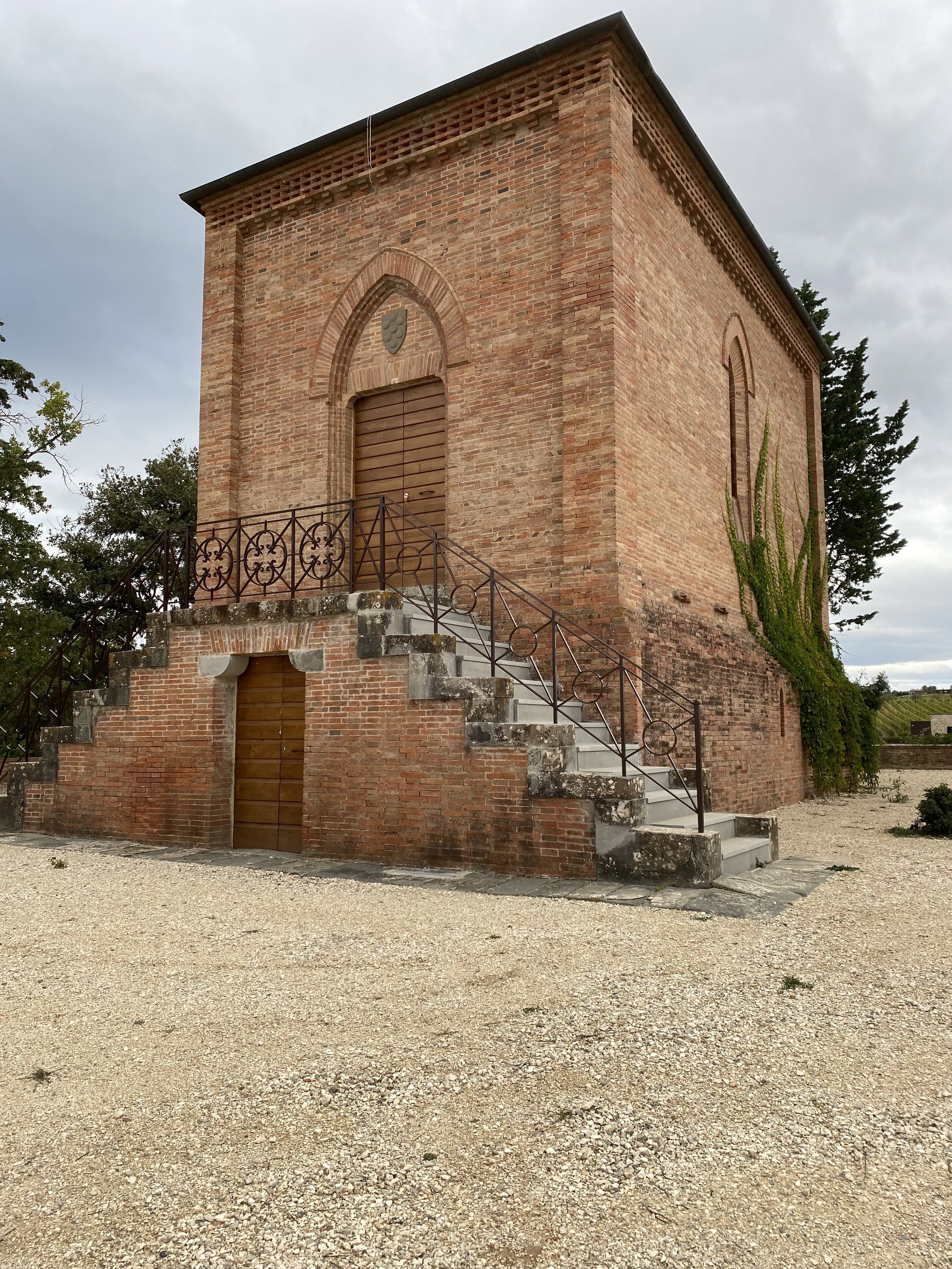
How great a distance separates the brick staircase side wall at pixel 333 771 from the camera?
6.77 metres

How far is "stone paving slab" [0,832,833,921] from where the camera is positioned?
5.63 m

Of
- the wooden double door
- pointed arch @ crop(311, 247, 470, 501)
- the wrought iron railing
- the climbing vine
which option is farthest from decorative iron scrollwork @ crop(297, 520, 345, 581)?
the climbing vine

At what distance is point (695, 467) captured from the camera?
36.1 ft

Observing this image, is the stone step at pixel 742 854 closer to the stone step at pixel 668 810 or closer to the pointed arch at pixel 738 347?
the stone step at pixel 668 810

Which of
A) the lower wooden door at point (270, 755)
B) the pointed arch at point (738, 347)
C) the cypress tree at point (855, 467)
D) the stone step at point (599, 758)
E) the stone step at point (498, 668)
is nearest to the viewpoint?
the stone step at point (599, 758)

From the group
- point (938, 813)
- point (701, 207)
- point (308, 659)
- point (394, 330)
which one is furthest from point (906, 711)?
point (308, 659)

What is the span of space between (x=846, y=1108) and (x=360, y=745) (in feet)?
17.6

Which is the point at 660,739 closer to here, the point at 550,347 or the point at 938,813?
the point at 938,813

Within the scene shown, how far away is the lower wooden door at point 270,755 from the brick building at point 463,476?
0.03m

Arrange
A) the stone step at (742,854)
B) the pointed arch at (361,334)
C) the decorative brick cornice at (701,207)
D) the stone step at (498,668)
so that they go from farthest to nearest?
the pointed arch at (361,334)
the decorative brick cornice at (701,207)
the stone step at (498,668)
the stone step at (742,854)

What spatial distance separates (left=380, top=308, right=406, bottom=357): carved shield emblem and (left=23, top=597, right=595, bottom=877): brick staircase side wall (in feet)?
13.7

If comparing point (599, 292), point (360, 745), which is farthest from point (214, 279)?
point (360, 745)

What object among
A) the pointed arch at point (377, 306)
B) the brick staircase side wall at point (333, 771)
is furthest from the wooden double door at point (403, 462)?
the brick staircase side wall at point (333, 771)

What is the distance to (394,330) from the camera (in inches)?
421
